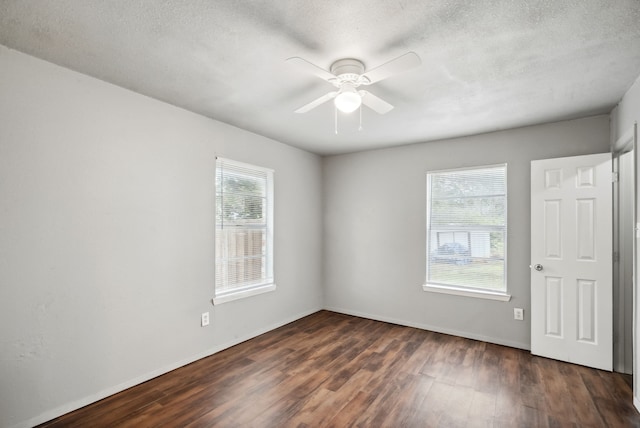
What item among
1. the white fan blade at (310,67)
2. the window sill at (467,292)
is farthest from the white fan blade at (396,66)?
the window sill at (467,292)

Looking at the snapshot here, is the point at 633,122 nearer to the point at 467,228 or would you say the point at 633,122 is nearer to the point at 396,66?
the point at 467,228

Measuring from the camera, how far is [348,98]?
2086 mm

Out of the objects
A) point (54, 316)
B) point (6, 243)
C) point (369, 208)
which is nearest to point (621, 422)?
point (369, 208)

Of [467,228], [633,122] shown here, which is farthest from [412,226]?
[633,122]

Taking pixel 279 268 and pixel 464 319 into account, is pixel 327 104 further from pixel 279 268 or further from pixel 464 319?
pixel 464 319

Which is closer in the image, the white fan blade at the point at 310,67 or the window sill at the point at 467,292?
the white fan blade at the point at 310,67

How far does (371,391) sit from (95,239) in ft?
8.22

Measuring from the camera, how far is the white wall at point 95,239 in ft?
6.89

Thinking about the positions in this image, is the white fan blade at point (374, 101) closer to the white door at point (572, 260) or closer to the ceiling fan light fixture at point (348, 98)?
the ceiling fan light fixture at point (348, 98)

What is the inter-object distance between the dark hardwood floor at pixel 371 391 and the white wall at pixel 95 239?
0.88 ft

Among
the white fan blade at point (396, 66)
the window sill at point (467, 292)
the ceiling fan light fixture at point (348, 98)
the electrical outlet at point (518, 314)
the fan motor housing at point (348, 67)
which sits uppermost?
the fan motor housing at point (348, 67)

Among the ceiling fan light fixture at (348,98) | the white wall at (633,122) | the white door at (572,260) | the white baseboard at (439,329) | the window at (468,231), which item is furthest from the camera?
the window at (468,231)

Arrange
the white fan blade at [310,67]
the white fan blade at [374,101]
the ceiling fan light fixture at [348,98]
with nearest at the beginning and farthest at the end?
the white fan blade at [310,67] → the ceiling fan light fixture at [348,98] → the white fan blade at [374,101]

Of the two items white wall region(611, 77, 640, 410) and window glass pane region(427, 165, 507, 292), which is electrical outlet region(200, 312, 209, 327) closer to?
window glass pane region(427, 165, 507, 292)
